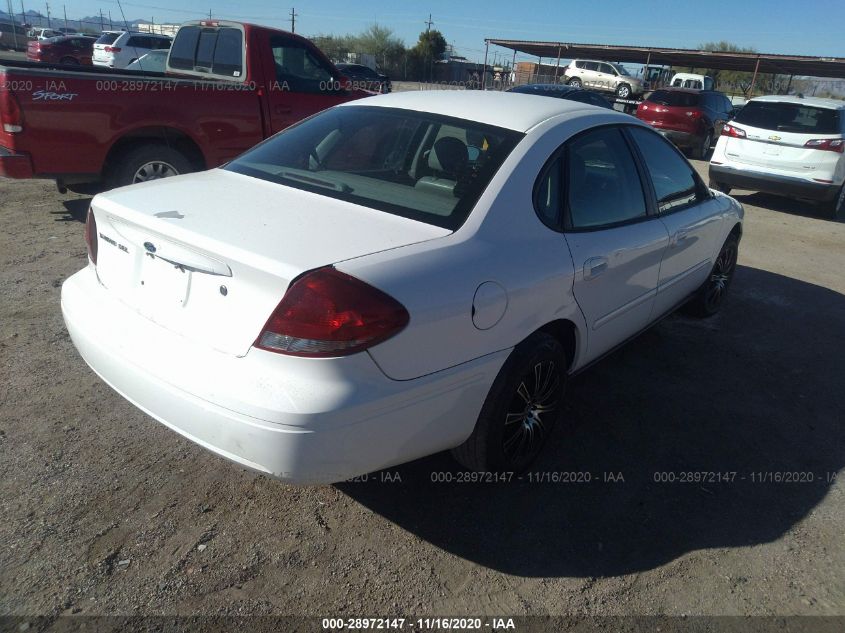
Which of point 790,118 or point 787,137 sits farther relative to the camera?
point 790,118

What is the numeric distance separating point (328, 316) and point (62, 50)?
1247 inches

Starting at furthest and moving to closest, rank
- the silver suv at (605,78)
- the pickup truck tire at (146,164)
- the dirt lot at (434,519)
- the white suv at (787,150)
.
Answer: the silver suv at (605,78) < the white suv at (787,150) < the pickup truck tire at (146,164) < the dirt lot at (434,519)

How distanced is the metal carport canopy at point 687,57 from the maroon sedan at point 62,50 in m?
19.3

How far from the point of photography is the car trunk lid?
2.18 metres

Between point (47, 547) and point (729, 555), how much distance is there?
8.85ft

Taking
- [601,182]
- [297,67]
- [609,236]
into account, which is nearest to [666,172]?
[601,182]

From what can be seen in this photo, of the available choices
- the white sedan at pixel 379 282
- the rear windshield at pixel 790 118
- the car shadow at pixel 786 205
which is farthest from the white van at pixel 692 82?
the white sedan at pixel 379 282

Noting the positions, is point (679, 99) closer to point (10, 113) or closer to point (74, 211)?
point (74, 211)

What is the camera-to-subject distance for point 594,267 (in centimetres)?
307

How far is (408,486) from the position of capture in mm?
2967

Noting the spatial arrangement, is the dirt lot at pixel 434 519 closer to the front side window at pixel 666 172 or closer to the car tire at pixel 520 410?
the car tire at pixel 520 410

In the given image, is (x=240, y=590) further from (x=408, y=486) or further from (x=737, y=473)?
(x=737, y=473)

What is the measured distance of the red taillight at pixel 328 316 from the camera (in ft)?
6.79

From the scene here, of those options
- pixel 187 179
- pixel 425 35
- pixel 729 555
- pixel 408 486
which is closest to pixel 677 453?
pixel 729 555
